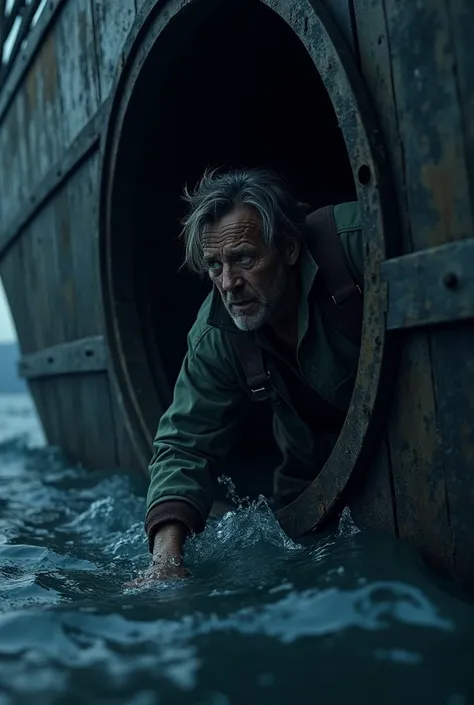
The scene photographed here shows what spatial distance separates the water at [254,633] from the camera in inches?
63.4

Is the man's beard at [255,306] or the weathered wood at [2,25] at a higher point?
the weathered wood at [2,25]

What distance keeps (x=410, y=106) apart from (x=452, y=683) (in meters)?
1.37

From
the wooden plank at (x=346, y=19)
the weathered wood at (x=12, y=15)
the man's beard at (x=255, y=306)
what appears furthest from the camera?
the weathered wood at (x=12, y=15)

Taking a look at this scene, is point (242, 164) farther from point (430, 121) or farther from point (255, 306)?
point (430, 121)

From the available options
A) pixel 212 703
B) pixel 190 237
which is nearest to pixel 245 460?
pixel 190 237

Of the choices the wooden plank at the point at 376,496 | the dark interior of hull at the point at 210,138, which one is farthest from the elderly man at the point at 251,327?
the dark interior of hull at the point at 210,138

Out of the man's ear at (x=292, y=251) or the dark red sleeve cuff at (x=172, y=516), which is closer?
the dark red sleeve cuff at (x=172, y=516)

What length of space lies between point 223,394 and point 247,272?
1.61ft

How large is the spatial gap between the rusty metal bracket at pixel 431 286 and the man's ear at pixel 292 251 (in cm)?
73

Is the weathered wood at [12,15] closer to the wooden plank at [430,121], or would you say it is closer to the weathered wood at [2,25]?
the weathered wood at [2,25]

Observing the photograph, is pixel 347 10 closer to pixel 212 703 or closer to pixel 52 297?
pixel 212 703

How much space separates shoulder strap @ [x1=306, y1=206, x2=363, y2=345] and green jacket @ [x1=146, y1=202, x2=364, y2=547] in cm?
3

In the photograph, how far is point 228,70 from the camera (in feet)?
13.0

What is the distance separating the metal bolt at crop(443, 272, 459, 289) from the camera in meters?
1.96
